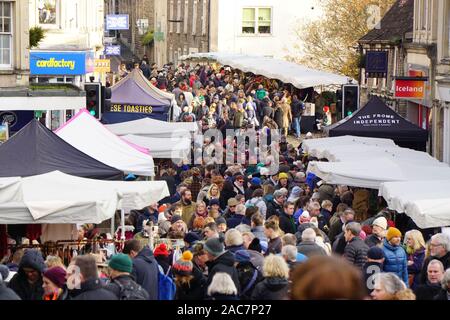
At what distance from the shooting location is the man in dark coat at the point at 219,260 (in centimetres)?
1360

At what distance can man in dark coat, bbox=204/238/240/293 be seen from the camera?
13.6 meters

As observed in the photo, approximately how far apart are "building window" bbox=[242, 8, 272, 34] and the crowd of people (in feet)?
154

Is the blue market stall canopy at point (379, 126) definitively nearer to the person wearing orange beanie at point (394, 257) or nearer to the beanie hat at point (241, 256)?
the person wearing orange beanie at point (394, 257)

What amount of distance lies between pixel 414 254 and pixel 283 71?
34.8 metres

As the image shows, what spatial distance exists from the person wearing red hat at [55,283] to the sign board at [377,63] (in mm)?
33625

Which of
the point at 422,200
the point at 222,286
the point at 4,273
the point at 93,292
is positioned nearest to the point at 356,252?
the point at 422,200

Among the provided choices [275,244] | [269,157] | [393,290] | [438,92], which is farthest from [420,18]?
Result: [393,290]

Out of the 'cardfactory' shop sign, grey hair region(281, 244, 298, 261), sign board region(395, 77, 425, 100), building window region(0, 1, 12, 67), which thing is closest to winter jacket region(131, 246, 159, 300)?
grey hair region(281, 244, 298, 261)

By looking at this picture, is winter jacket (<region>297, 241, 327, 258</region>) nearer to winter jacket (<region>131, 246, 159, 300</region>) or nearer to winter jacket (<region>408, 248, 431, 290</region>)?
winter jacket (<region>408, 248, 431, 290</region>)

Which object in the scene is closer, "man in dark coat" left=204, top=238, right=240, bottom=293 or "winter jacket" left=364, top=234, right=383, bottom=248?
"man in dark coat" left=204, top=238, right=240, bottom=293

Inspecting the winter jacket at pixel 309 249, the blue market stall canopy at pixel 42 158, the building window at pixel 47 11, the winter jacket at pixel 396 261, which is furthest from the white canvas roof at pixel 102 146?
the building window at pixel 47 11

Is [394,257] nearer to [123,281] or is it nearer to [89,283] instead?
[123,281]

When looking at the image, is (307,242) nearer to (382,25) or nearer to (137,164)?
(137,164)

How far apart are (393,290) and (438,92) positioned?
23765 millimetres
